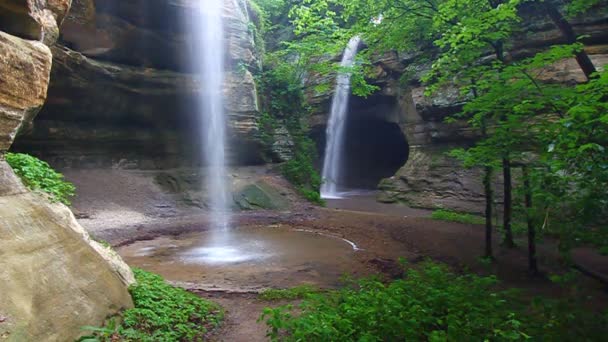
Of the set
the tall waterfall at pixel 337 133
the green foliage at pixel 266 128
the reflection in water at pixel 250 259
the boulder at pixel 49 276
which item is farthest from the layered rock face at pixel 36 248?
the tall waterfall at pixel 337 133

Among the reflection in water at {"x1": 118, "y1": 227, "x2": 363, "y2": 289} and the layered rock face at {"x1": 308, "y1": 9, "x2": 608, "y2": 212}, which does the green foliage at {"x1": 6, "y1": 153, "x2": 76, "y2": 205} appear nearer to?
the reflection in water at {"x1": 118, "y1": 227, "x2": 363, "y2": 289}

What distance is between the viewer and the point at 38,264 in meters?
3.53

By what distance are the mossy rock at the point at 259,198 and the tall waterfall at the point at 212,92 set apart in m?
0.60

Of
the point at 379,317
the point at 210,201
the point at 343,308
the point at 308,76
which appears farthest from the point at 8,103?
the point at 308,76

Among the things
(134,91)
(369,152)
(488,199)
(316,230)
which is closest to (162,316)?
(488,199)

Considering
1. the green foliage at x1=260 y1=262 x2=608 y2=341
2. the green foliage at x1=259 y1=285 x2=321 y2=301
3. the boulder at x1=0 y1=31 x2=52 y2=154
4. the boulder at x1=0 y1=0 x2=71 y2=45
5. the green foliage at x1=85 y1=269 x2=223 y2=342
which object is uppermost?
the boulder at x1=0 y1=0 x2=71 y2=45

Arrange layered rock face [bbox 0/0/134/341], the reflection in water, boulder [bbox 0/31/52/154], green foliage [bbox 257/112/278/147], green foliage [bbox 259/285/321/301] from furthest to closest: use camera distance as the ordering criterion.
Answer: green foliage [bbox 257/112/278/147] → the reflection in water → green foliage [bbox 259/285/321/301] → boulder [bbox 0/31/52/154] → layered rock face [bbox 0/0/134/341]

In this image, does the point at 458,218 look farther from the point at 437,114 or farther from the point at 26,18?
the point at 26,18

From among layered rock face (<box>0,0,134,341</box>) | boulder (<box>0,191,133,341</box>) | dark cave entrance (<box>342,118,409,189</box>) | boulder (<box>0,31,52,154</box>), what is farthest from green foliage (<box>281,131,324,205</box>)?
boulder (<box>0,31,52,154</box>)

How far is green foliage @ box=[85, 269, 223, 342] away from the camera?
365 centimetres

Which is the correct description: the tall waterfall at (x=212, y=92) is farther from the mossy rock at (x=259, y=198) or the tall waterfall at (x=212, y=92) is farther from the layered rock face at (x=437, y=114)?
the layered rock face at (x=437, y=114)

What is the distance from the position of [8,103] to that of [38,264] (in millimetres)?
1696

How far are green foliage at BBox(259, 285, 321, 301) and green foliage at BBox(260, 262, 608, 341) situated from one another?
146 cm

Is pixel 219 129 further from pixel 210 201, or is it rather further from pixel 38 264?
pixel 38 264
